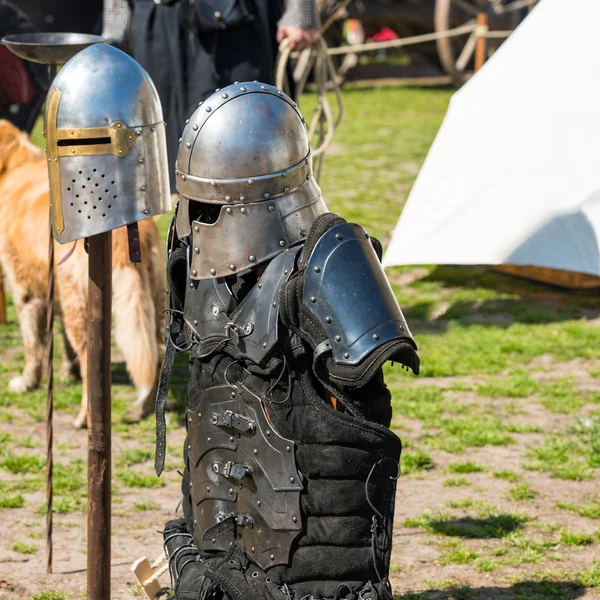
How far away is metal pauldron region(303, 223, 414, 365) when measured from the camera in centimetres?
223

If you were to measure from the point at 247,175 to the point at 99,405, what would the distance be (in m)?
0.86

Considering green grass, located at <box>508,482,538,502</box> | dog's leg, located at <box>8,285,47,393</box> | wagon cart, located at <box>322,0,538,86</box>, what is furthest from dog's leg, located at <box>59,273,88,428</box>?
wagon cart, located at <box>322,0,538,86</box>

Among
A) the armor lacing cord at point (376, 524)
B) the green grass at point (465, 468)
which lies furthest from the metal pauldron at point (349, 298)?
the green grass at point (465, 468)

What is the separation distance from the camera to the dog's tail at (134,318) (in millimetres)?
4633

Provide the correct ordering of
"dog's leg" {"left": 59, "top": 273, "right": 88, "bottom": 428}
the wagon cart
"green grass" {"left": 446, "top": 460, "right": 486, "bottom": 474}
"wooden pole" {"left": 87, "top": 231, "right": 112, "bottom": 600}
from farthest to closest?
the wagon cart
"dog's leg" {"left": 59, "top": 273, "right": 88, "bottom": 428}
"green grass" {"left": 446, "top": 460, "right": 486, "bottom": 474}
"wooden pole" {"left": 87, "top": 231, "right": 112, "bottom": 600}

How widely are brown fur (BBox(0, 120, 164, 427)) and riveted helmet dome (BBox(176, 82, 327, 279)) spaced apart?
85.1 inches

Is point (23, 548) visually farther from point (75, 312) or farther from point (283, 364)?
point (283, 364)

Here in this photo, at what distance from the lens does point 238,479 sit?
2.50 metres

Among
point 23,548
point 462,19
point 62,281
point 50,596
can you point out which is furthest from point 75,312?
point 462,19

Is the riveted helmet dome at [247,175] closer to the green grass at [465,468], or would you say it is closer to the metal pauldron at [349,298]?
the metal pauldron at [349,298]

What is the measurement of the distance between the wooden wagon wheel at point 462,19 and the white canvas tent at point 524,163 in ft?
24.4

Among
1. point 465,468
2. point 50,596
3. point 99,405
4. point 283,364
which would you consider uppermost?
point 283,364

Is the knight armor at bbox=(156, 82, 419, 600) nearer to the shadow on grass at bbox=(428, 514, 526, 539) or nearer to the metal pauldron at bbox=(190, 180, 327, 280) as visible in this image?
the metal pauldron at bbox=(190, 180, 327, 280)

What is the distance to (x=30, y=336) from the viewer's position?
5457 mm
